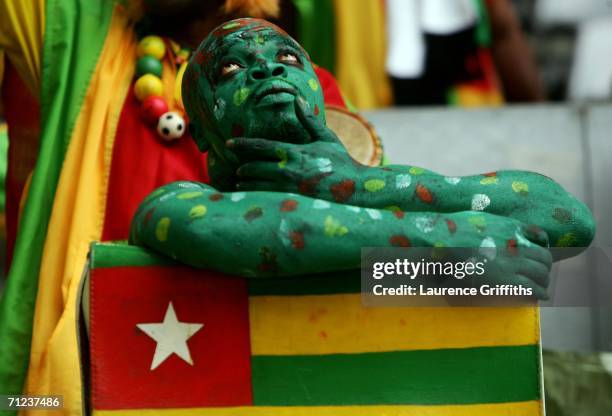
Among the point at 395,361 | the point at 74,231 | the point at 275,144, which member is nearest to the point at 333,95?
the point at 74,231

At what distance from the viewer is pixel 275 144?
1.52 m

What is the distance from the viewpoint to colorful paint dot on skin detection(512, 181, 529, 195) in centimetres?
155

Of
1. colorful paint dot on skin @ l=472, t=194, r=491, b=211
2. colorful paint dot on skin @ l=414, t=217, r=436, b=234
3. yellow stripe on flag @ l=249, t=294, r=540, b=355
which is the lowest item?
yellow stripe on flag @ l=249, t=294, r=540, b=355

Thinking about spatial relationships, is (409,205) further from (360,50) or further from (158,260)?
(360,50)

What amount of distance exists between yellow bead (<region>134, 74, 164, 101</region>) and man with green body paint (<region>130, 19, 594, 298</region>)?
472 mm

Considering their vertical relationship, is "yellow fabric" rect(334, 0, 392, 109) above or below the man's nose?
above

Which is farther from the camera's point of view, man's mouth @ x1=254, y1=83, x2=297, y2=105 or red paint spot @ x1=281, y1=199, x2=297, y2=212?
man's mouth @ x1=254, y1=83, x2=297, y2=105

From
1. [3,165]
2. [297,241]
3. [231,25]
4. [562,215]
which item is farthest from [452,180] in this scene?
[3,165]

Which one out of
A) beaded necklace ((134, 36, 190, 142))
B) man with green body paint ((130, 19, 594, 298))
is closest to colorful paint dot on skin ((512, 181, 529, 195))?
man with green body paint ((130, 19, 594, 298))

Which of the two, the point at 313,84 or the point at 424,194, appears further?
the point at 313,84

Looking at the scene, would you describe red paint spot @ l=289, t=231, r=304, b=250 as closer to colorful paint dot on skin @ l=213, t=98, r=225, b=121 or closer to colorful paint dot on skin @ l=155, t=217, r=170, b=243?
colorful paint dot on skin @ l=155, t=217, r=170, b=243

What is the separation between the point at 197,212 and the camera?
1.44 meters

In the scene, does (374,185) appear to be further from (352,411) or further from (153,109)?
(153,109)

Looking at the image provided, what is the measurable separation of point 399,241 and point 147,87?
2.82 feet
